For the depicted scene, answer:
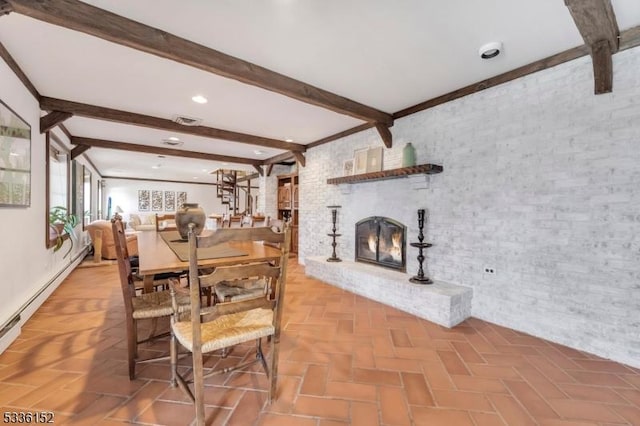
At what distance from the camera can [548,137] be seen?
2.21 metres

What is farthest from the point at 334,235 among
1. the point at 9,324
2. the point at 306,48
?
the point at 9,324

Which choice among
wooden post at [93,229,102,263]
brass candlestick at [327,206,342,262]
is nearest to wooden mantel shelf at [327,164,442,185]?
brass candlestick at [327,206,342,262]

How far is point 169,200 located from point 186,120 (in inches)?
341

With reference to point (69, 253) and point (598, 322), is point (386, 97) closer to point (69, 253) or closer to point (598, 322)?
point (598, 322)

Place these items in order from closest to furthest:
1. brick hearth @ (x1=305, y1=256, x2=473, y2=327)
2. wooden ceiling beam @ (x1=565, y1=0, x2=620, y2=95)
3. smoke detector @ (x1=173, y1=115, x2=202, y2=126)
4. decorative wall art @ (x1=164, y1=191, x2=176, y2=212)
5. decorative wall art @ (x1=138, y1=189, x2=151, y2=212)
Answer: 1. wooden ceiling beam @ (x1=565, y1=0, x2=620, y2=95)
2. brick hearth @ (x1=305, y1=256, x2=473, y2=327)
3. smoke detector @ (x1=173, y1=115, x2=202, y2=126)
4. decorative wall art @ (x1=138, y1=189, x2=151, y2=212)
5. decorative wall art @ (x1=164, y1=191, x2=176, y2=212)

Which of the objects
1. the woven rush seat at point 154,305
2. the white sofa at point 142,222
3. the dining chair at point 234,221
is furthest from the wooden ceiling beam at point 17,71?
the white sofa at point 142,222

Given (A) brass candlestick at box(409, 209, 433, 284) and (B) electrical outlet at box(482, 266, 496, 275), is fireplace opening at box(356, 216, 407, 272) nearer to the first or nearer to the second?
(A) brass candlestick at box(409, 209, 433, 284)

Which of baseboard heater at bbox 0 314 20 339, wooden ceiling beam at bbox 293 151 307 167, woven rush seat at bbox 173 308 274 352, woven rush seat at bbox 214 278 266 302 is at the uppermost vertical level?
wooden ceiling beam at bbox 293 151 307 167

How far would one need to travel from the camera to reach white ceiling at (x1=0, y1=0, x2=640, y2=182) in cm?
166

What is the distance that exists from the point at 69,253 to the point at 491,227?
19.3 ft

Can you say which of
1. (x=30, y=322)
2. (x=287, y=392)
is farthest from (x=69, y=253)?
(x=287, y=392)

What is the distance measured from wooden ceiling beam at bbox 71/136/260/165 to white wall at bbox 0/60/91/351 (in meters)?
1.89

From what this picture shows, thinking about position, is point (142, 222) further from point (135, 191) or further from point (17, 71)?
point (17, 71)

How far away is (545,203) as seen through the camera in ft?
7.30
